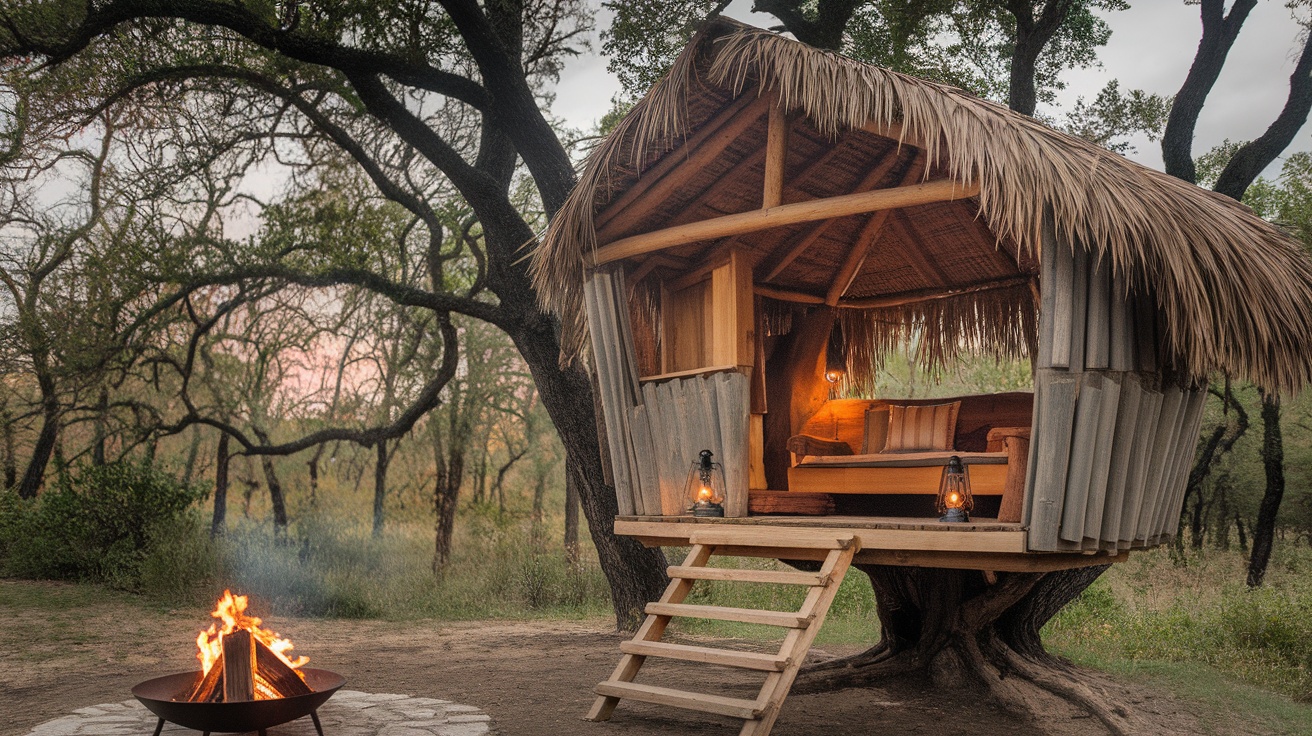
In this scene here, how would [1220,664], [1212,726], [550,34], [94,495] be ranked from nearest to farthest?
[1212,726] → [1220,664] → [550,34] → [94,495]

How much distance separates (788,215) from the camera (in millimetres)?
5828

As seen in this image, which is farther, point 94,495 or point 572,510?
point 572,510

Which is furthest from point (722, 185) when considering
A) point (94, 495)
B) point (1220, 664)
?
point (94, 495)

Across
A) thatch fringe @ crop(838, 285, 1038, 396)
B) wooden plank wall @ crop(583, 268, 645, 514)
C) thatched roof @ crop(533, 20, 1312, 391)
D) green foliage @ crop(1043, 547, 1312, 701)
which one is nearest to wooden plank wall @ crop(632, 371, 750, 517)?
wooden plank wall @ crop(583, 268, 645, 514)

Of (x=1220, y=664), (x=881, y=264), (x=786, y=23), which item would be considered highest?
(x=786, y=23)

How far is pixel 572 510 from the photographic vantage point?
16547 mm

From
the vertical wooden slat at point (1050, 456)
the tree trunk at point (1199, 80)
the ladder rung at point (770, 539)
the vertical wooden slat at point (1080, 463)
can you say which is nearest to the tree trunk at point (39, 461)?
the ladder rung at point (770, 539)

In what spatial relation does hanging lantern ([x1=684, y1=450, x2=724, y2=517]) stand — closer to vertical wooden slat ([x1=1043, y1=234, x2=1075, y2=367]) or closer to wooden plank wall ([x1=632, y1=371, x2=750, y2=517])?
wooden plank wall ([x1=632, y1=371, x2=750, y2=517])

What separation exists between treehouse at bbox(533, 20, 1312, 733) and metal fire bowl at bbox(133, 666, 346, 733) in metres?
1.63

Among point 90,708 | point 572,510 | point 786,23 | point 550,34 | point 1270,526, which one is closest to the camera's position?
point 90,708

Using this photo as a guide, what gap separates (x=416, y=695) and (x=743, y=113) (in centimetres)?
413

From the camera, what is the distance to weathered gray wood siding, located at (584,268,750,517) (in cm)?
613

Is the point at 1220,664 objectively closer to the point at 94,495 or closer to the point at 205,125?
the point at 205,125

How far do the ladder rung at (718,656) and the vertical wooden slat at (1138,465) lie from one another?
6.55ft
